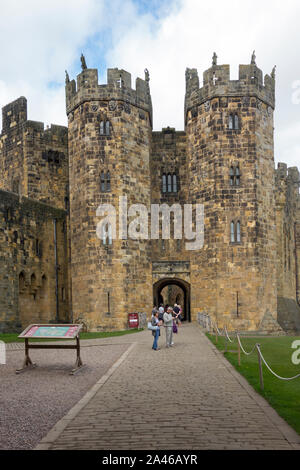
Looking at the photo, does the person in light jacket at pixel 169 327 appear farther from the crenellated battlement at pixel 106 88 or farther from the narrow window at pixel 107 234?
the crenellated battlement at pixel 106 88

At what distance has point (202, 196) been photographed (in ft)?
95.9

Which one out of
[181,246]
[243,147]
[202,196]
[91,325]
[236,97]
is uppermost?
[236,97]

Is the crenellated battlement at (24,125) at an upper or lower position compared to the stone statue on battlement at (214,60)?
lower

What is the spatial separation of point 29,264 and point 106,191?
6.00m

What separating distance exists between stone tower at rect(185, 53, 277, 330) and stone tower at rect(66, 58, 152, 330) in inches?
131

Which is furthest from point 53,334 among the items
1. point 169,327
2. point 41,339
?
point 41,339

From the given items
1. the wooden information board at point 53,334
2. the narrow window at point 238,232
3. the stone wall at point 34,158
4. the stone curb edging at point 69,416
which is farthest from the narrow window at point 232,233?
the stone curb edging at point 69,416

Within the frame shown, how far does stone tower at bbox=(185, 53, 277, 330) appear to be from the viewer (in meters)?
27.7

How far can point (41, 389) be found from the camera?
33.8 feet

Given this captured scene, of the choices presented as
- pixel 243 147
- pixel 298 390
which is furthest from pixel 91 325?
pixel 298 390

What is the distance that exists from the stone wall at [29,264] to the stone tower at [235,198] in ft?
27.7

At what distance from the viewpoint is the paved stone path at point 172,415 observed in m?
6.27
